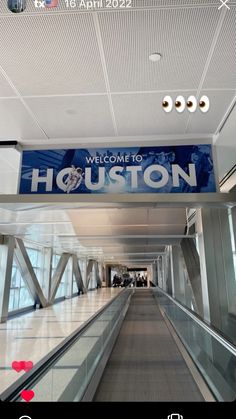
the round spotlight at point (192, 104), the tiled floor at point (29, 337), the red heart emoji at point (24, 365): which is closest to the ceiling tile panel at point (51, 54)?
the round spotlight at point (192, 104)

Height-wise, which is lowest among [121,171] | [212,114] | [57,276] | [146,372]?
[146,372]

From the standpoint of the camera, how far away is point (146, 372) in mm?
5719

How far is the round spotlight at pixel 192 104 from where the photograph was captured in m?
2.88

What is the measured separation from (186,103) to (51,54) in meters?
1.39

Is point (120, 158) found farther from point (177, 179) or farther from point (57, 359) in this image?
point (57, 359)

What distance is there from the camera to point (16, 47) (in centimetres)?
222

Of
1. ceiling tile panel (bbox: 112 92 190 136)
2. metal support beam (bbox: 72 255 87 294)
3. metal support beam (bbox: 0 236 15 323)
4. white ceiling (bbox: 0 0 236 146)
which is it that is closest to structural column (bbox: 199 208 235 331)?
white ceiling (bbox: 0 0 236 146)

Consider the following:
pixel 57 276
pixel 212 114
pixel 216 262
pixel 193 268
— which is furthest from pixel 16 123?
pixel 57 276

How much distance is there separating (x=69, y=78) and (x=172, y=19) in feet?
3.23

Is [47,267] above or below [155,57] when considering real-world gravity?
below

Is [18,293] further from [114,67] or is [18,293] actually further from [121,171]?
[114,67]

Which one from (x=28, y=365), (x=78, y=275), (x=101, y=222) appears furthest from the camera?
(x=78, y=275)

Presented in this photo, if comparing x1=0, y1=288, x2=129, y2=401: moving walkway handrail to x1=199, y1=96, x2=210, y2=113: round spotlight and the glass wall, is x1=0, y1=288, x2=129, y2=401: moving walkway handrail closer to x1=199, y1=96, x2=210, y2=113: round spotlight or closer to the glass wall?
x1=199, y1=96, x2=210, y2=113: round spotlight

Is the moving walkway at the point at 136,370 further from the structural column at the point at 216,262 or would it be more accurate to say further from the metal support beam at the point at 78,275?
the metal support beam at the point at 78,275
